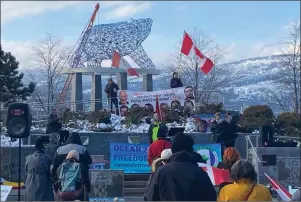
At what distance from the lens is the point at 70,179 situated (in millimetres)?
11469

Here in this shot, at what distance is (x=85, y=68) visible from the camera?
4156cm

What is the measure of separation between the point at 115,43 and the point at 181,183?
3531 cm

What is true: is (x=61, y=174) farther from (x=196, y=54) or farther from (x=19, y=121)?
(x=196, y=54)

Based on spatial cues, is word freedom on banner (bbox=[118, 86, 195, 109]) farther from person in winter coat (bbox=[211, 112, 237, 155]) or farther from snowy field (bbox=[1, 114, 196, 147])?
person in winter coat (bbox=[211, 112, 237, 155])

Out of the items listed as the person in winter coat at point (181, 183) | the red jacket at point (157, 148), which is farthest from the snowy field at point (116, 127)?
the person in winter coat at point (181, 183)

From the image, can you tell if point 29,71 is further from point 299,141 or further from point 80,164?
point 80,164

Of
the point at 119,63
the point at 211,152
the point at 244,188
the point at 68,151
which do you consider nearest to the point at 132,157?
the point at 211,152

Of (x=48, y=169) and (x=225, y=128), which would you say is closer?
(x=48, y=169)

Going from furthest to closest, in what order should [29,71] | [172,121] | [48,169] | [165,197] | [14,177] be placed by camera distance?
[29,71], [172,121], [14,177], [48,169], [165,197]

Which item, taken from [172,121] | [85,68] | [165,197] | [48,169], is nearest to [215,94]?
[85,68]

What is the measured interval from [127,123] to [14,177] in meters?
5.66

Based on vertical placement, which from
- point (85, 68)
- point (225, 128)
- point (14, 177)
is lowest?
point (14, 177)

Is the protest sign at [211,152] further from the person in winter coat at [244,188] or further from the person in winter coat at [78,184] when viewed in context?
the person in winter coat at [244,188]

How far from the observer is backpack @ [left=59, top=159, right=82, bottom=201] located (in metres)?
11.4
